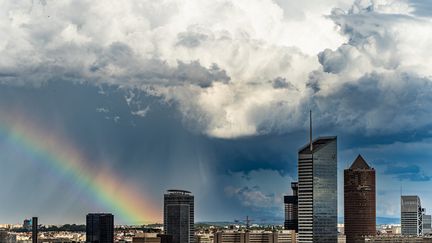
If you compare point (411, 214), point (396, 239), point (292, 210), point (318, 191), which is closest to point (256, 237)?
point (292, 210)

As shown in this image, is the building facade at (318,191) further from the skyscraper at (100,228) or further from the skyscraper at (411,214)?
the skyscraper at (411,214)

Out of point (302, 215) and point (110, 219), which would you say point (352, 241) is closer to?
point (302, 215)

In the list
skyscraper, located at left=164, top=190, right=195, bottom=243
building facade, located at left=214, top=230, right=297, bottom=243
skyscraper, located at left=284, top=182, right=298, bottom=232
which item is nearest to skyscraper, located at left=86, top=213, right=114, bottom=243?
skyscraper, located at left=164, top=190, right=195, bottom=243

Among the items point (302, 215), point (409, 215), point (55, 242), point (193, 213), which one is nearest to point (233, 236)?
point (193, 213)

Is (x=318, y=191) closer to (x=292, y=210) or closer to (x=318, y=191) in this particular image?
(x=318, y=191)

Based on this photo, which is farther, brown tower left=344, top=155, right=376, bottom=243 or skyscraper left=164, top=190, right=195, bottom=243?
brown tower left=344, top=155, right=376, bottom=243

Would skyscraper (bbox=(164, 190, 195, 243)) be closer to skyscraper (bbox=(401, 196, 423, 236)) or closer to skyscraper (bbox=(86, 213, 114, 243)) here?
skyscraper (bbox=(86, 213, 114, 243))

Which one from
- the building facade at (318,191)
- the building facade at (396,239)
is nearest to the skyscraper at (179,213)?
the building facade at (318,191)
